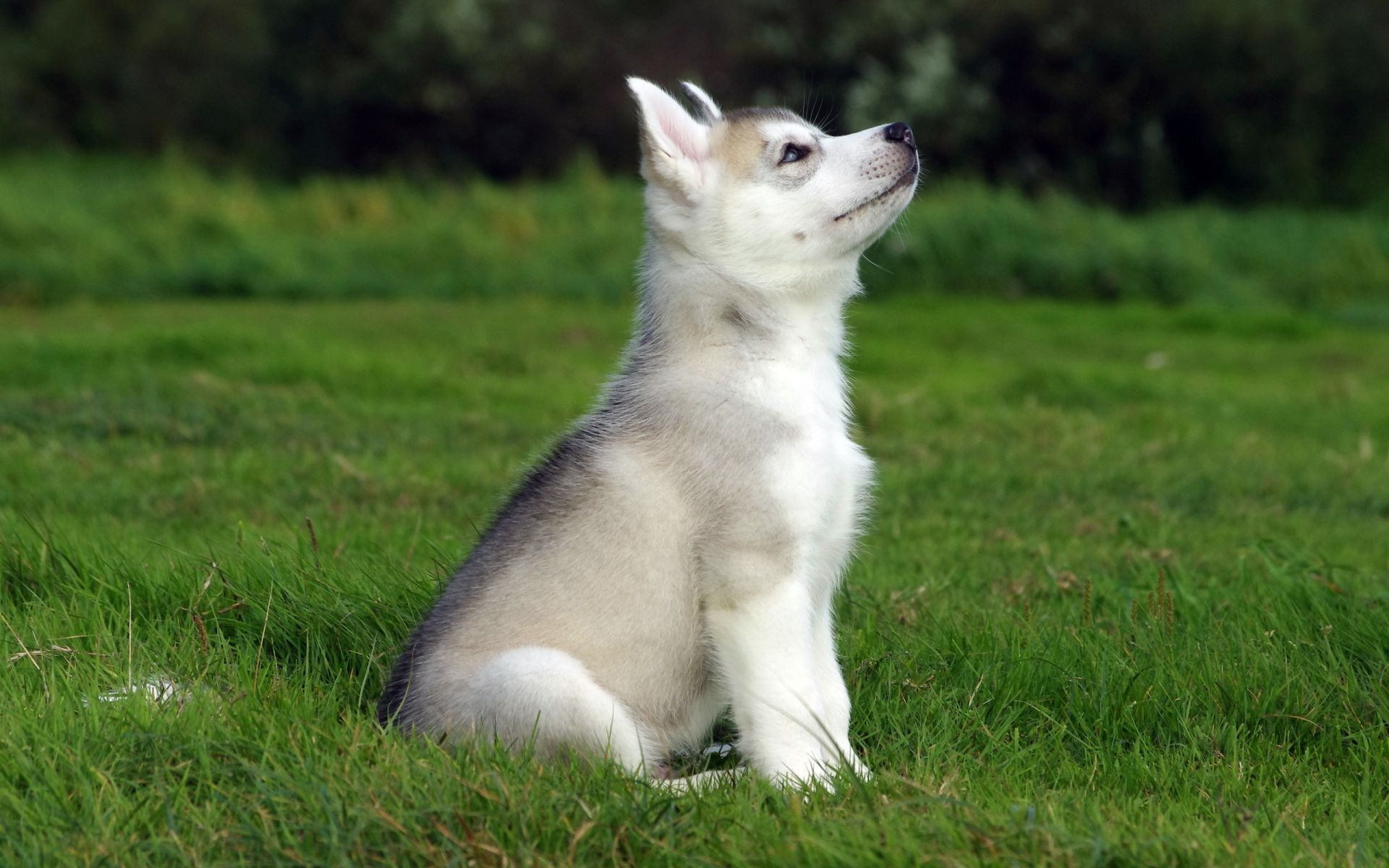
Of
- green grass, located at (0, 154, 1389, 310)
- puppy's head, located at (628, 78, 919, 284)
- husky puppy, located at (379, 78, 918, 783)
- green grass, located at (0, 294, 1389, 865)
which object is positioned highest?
puppy's head, located at (628, 78, 919, 284)

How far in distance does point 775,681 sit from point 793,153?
1.33 metres

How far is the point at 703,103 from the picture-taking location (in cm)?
411

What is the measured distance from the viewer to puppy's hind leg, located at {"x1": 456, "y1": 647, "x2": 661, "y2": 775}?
3.19 m

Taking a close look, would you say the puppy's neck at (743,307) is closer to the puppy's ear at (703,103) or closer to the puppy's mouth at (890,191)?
the puppy's mouth at (890,191)

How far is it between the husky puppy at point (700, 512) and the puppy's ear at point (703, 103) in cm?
18

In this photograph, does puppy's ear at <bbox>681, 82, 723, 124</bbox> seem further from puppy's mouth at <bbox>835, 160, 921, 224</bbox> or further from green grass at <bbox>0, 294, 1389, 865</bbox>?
green grass at <bbox>0, 294, 1389, 865</bbox>

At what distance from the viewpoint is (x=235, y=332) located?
925 centimetres

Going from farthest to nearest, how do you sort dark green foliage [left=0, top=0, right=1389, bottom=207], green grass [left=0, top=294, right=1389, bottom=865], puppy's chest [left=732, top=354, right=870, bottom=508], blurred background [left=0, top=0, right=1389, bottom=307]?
dark green foliage [left=0, top=0, right=1389, bottom=207]
blurred background [left=0, top=0, right=1389, bottom=307]
puppy's chest [left=732, top=354, right=870, bottom=508]
green grass [left=0, top=294, right=1389, bottom=865]

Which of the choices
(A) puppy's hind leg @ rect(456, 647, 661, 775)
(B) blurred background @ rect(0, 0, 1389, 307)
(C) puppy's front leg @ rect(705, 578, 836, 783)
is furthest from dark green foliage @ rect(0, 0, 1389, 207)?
(A) puppy's hind leg @ rect(456, 647, 661, 775)

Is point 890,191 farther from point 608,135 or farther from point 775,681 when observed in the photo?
point 608,135

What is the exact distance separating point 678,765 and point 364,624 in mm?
972

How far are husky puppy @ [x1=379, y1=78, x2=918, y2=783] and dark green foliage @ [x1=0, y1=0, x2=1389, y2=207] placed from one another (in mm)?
12613

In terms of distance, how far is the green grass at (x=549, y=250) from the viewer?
525 inches

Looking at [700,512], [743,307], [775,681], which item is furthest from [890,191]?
[775,681]
